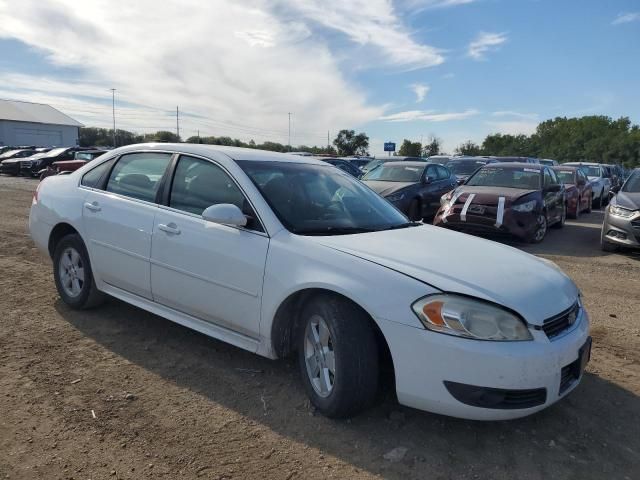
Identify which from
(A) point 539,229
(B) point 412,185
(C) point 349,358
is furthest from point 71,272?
(A) point 539,229

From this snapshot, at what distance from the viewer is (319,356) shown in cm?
312

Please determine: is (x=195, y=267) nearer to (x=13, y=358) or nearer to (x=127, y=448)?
(x=127, y=448)

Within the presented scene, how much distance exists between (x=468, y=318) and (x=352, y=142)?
6575 centimetres

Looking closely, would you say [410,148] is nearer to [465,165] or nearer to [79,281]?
[465,165]

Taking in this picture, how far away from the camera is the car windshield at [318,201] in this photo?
3.53 metres

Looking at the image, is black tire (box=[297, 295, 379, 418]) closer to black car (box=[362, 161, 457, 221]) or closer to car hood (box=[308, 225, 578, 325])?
car hood (box=[308, 225, 578, 325])

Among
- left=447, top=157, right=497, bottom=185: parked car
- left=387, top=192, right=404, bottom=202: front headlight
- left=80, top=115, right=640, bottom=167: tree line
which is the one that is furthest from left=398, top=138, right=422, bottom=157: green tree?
left=387, top=192, right=404, bottom=202: front headlight

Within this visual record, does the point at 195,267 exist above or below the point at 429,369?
above

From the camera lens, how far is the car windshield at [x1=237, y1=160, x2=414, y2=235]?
3531mm

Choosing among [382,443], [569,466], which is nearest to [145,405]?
[382,443]

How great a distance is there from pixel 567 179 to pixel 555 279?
40.4 feet

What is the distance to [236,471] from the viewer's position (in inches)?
102

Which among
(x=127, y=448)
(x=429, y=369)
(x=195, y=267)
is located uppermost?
(x=195, y=267)

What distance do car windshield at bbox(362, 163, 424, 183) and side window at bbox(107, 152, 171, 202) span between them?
7712 mm
